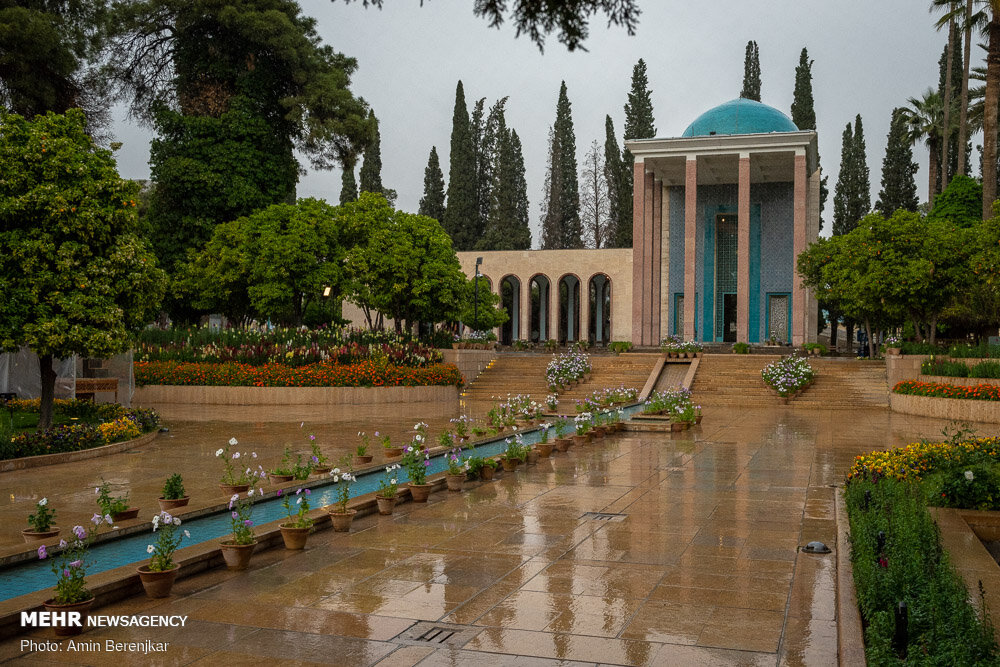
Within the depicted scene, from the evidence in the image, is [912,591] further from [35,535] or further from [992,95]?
[992,95]

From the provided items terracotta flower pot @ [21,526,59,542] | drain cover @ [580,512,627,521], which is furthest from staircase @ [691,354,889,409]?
terracotta flower pot @ [21,526,59,542]

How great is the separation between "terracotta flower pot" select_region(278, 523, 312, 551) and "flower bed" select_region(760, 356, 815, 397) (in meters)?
20.2

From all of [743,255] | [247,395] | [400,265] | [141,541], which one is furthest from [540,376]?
[141,541]

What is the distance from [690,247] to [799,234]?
16.1 feet

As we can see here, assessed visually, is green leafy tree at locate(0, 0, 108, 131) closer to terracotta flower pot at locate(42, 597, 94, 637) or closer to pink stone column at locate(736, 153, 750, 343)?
terracotta flower pot at locate(42, 597, 94, 637)

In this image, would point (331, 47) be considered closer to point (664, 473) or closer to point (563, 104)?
point (563, 104)

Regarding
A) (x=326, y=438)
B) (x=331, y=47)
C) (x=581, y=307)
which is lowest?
(x=326, y=438)

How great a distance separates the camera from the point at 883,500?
743 centimetres

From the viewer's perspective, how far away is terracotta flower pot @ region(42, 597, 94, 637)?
16.3 ft

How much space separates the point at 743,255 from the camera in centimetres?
3672

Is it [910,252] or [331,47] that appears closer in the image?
[910,252]

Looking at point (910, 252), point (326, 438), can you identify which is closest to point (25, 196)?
point (326, 438)

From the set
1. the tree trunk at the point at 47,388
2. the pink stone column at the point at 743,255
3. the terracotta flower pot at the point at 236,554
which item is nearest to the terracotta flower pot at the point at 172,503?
the terracotta flower pot at the point at 236,554

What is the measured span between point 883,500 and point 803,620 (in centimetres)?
274
